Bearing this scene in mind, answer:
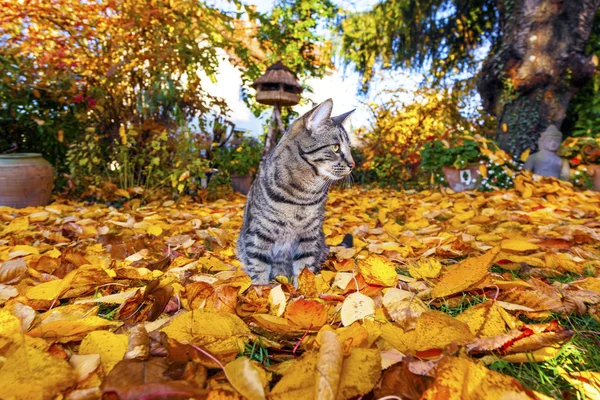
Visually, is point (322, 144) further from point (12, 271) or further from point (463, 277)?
point (12, 271)

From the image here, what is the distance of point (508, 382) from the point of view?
73cm

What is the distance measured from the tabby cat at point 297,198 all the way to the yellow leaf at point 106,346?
3.40ft

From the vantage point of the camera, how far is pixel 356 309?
126cm

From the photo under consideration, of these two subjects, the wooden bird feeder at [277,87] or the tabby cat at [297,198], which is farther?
the wooden bird feeder at [277,87]

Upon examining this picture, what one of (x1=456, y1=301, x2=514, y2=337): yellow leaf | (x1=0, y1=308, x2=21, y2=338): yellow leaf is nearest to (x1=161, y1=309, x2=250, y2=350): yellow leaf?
(x1=0, y1=308, x2=21, y2=338): yellow leaf

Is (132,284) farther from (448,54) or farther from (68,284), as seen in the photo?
(448,54)

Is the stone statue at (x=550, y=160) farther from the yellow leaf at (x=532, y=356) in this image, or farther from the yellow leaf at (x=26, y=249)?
the yellow leaf at (x=26, y=249)

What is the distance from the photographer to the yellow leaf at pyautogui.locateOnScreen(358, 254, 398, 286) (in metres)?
1.56

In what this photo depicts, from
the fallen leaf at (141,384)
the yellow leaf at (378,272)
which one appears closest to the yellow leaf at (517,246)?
the yellow leaf at (378,272)

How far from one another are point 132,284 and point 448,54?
351 inches

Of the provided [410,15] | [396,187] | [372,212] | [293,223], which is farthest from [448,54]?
[293,223]

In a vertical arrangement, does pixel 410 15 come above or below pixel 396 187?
above

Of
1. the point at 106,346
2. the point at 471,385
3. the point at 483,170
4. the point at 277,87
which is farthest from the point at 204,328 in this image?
the point at 277,87

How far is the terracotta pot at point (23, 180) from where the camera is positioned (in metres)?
4.22
